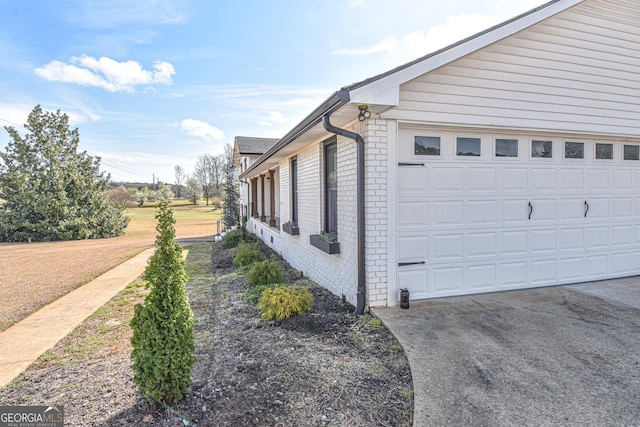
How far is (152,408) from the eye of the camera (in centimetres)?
249

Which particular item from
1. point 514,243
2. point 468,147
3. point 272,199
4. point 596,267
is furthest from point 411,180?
point 272,199

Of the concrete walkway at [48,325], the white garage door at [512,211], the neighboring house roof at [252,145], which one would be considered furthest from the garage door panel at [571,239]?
the neighboring house roof at [252,145]

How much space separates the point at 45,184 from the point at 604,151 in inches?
905

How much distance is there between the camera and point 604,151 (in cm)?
562

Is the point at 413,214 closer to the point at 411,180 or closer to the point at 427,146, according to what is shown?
the point at 411,180

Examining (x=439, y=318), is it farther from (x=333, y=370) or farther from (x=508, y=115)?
(x=508, y=115)

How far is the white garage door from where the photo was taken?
466cm

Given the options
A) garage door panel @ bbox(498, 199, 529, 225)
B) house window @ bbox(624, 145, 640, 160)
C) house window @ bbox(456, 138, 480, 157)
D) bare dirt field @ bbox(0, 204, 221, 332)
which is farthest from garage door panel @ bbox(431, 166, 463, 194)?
bare dirt field @ bbox(0, 204, 221, 332)

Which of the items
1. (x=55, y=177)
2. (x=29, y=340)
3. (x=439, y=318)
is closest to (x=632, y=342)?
(x=439, y=318)

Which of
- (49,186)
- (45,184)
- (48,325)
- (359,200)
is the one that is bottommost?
(48,325)

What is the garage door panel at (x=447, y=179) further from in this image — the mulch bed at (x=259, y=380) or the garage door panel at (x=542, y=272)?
the mulch bed at (x=259, y=380)

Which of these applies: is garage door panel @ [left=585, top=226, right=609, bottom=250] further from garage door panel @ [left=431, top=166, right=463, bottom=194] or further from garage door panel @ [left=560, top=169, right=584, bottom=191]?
garage door panel @ [left=431, top=166, right=463, bottom=194]

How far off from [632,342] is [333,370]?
2.98 meters

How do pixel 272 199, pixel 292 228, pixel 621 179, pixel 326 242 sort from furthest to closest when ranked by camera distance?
1. pixel 272 199
2. pixel 292 228
3. pixel 621 179
4. pixel 326 242
